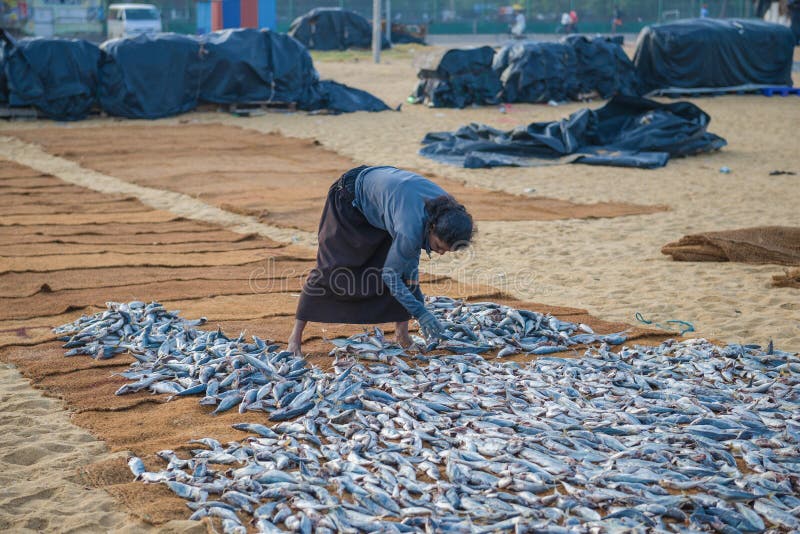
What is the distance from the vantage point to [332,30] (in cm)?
3631

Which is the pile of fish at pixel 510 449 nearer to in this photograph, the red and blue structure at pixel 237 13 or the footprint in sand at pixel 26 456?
the footprint in sand at pixel 26 456

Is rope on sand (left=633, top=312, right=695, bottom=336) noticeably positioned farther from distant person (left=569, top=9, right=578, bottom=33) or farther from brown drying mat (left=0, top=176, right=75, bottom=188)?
distant person (left=569, top=9, right=578, bottom=33)

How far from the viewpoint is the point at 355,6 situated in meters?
48.2

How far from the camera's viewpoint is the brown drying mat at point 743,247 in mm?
8562

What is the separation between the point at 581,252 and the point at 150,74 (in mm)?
13081

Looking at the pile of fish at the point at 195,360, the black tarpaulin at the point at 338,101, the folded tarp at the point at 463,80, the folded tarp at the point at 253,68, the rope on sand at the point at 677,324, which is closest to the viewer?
the pile of fish at the point at 195,360

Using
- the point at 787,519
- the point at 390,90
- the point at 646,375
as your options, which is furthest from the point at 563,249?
the point at 390,90

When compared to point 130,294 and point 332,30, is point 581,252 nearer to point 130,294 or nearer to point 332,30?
point 130,294

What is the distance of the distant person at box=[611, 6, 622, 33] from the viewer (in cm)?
4541

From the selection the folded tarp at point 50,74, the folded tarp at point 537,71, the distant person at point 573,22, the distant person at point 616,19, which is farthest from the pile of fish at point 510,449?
the distant person at point 616,19

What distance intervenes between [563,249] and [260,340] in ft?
14.9

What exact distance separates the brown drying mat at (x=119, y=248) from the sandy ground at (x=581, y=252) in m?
0.79

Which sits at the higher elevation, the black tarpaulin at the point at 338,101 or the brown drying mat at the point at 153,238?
the black tarpaulin at the point at 338,101

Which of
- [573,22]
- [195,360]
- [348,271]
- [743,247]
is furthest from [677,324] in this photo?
[573,22]
